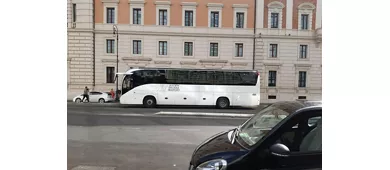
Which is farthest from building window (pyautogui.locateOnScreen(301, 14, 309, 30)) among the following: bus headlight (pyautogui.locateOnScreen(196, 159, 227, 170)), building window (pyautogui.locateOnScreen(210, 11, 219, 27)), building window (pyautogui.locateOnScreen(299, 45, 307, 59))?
bus headlight (pyautogui.locateOnScreen(196, 159, 227, 170))

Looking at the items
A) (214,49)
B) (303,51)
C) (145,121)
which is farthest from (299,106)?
(145,121)

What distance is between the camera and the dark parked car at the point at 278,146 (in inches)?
57.1

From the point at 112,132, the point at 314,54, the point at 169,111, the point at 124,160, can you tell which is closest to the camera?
the point at 314,54

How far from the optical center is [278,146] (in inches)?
57.6

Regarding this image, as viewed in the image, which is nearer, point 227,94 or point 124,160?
point 124,160

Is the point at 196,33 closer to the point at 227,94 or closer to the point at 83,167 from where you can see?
the point at 227,94

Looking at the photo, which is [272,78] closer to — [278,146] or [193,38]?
[193,38]

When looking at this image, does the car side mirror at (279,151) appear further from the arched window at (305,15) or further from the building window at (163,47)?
the building window at (163,47)

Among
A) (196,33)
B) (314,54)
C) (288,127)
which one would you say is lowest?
(288,127)

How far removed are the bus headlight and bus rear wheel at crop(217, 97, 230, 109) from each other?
182cm

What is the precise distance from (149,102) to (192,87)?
105 centimetres
